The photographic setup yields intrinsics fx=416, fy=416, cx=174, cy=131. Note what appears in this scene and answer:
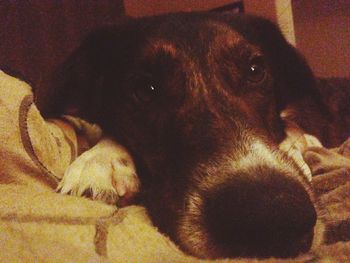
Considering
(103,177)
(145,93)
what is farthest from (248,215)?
(145,93)

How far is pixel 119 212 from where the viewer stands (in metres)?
0.98

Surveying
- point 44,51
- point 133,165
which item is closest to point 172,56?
point 133,165

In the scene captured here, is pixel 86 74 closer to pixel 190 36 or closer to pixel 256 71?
pixel 190 36

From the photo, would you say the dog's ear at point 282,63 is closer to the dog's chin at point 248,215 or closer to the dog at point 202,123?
the dog at point 202,123

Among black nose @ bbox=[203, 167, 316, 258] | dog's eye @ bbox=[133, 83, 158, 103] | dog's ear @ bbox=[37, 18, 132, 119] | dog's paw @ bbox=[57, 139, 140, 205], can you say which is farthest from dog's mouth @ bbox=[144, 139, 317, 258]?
dog's ear @ bbox=[37, 18, 132, 119]

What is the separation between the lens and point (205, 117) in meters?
1.29

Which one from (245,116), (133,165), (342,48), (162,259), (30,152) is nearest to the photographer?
(162,259)

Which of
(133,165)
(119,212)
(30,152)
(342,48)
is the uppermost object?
(30,152)

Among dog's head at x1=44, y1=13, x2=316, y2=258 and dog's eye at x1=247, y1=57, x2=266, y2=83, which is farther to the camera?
dog's eye at x1=247, y1=57, x2=266, y2=83

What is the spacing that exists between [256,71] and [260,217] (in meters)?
0.81

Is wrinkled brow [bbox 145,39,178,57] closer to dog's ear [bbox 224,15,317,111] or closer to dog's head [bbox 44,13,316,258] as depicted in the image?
dog's head [bbox 44,13,316,258]

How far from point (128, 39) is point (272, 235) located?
110cm

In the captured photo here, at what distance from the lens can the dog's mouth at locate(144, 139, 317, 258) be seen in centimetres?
88

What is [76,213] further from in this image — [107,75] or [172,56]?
[107,75]
